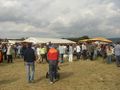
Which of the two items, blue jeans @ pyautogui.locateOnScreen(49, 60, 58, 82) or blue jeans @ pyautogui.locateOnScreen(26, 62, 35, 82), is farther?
blue jeans @ pyautogui.locateOnScreen(49, 60, 58, 82)

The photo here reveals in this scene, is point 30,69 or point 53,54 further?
point 30,69

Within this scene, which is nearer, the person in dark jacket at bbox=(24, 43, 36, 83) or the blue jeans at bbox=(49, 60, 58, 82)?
the person in dark jacket at bbox=(24, 43, 36, 83)

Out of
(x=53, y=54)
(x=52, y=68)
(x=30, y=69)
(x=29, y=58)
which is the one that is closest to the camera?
(x=29, y=58)

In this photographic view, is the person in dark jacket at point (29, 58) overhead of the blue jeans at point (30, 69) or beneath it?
overhead

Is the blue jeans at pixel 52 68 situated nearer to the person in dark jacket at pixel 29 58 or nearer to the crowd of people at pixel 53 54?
the crowd of people at pixel 53 54

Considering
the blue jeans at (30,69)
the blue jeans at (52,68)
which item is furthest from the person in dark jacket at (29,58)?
the blue jeans at (52,68)

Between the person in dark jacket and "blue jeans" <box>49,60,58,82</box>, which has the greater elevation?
the person in dark jacket

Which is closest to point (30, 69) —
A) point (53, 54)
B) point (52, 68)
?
point (52, 68)

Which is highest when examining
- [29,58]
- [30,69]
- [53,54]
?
[53,54]

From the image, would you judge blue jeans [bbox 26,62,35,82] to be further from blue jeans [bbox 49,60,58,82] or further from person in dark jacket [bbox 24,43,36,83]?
blue jeans [bbox 49,60,58,82]

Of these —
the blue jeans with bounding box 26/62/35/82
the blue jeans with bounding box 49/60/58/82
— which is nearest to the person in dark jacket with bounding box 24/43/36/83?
the blue jeans with bounding box 26/62/35/82

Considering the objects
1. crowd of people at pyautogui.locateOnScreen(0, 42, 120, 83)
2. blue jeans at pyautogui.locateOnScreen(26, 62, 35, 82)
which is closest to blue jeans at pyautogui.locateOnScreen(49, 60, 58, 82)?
crowd of people at pyautogui.locateOnScreen(0, 42, 120, 83)

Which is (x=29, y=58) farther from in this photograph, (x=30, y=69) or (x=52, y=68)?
(x=52, y=68)

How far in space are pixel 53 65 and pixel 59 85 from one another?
1.08m
